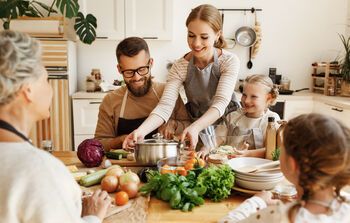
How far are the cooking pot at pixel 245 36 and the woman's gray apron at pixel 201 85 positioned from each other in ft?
7.60

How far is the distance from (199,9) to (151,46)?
2425mm

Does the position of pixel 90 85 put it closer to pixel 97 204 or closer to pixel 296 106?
pixel 296 106

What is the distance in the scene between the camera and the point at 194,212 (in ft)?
4.23

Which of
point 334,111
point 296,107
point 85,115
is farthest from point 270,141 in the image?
point 85,115

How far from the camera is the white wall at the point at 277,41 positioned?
4.46 m

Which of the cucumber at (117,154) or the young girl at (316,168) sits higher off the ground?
the young girl at (316,168)

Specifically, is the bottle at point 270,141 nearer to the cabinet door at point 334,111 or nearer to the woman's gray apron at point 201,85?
the woman's gray apron at point 201,85

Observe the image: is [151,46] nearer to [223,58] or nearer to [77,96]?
[77,96]

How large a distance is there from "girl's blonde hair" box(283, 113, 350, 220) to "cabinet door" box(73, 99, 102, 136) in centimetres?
316

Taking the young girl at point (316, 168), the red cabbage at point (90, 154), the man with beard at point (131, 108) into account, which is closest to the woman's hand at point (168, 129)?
the man with beard at point (131, 108)

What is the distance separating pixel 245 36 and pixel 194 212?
3499mm

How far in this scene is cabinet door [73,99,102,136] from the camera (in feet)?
12.9

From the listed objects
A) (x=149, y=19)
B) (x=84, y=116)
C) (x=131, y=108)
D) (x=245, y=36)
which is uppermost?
(x=149, y=19)

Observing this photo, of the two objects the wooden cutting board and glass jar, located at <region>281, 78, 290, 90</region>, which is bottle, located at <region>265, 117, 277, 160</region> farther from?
glass jar, located at <region>281, 78, 290, 90</region>
